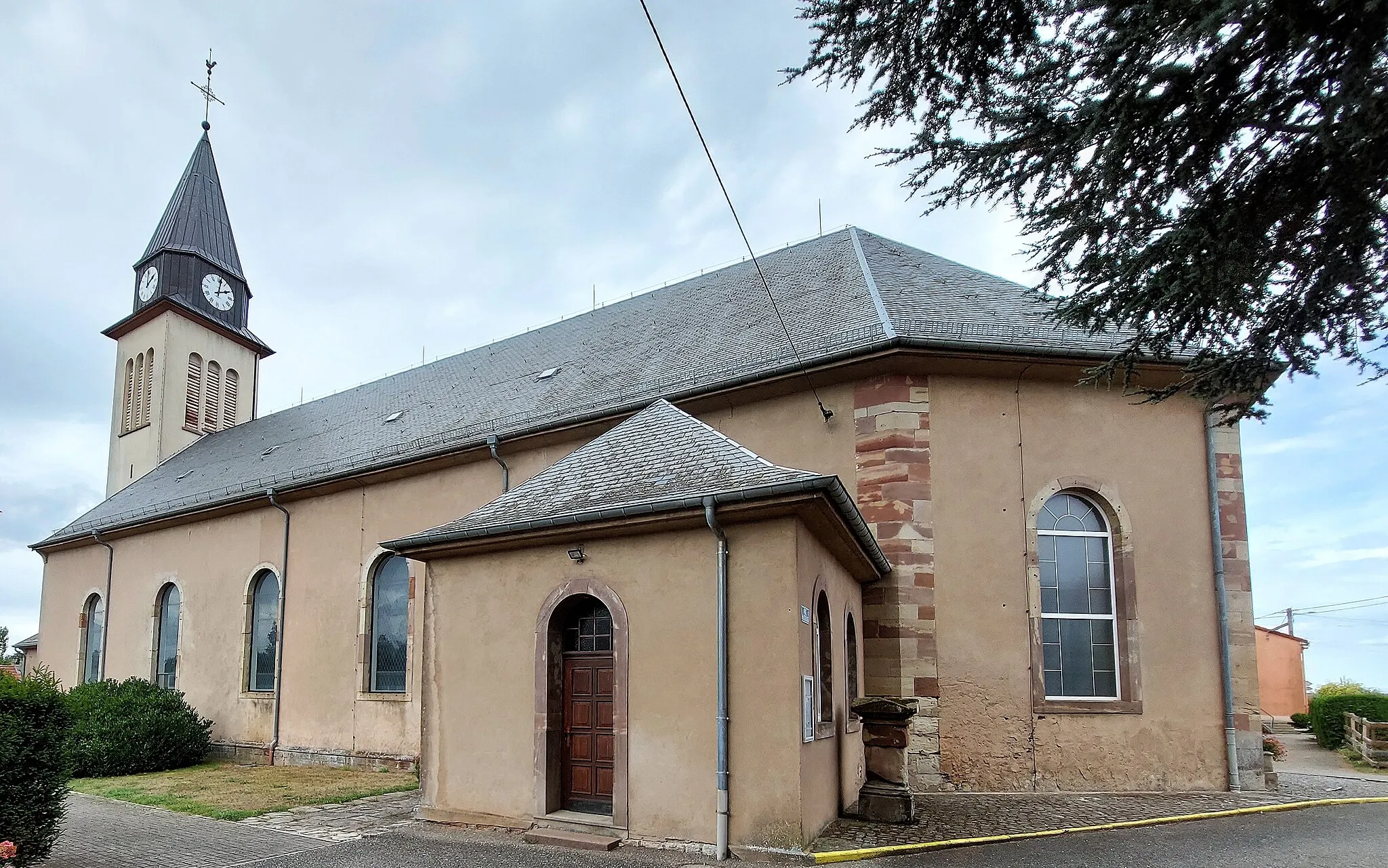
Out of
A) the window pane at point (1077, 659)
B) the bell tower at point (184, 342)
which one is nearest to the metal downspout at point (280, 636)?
the bell tower at point (184, 342)

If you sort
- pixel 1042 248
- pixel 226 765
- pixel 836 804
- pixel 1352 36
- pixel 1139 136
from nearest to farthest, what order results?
pixel 1352 36 → pixel 1139 136 → pixel 1042 248 → pixel 836 804 → pixel 226 765

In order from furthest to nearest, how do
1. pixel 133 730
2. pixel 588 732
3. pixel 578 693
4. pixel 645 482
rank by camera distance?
pixel 133 730
pixel 578 693
pixel 588 732
pixel 645 482

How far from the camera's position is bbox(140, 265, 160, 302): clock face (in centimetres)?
2625

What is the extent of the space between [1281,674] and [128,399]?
1322 inches

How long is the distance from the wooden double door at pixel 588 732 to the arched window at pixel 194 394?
21.7 metres

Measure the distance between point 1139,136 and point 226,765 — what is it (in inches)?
682

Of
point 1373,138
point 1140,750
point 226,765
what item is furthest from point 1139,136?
point 226,765

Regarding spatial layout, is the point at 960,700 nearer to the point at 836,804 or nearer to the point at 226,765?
the point at 836,804

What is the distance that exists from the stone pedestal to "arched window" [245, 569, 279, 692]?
1258 centimetres

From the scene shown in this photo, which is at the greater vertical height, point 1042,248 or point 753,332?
point 753,332

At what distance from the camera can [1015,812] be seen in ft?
30.8

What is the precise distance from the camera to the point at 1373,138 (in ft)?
15.7

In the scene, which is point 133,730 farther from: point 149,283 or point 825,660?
point 149,283

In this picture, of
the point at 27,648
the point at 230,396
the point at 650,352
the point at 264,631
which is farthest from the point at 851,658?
the point at 27,648
